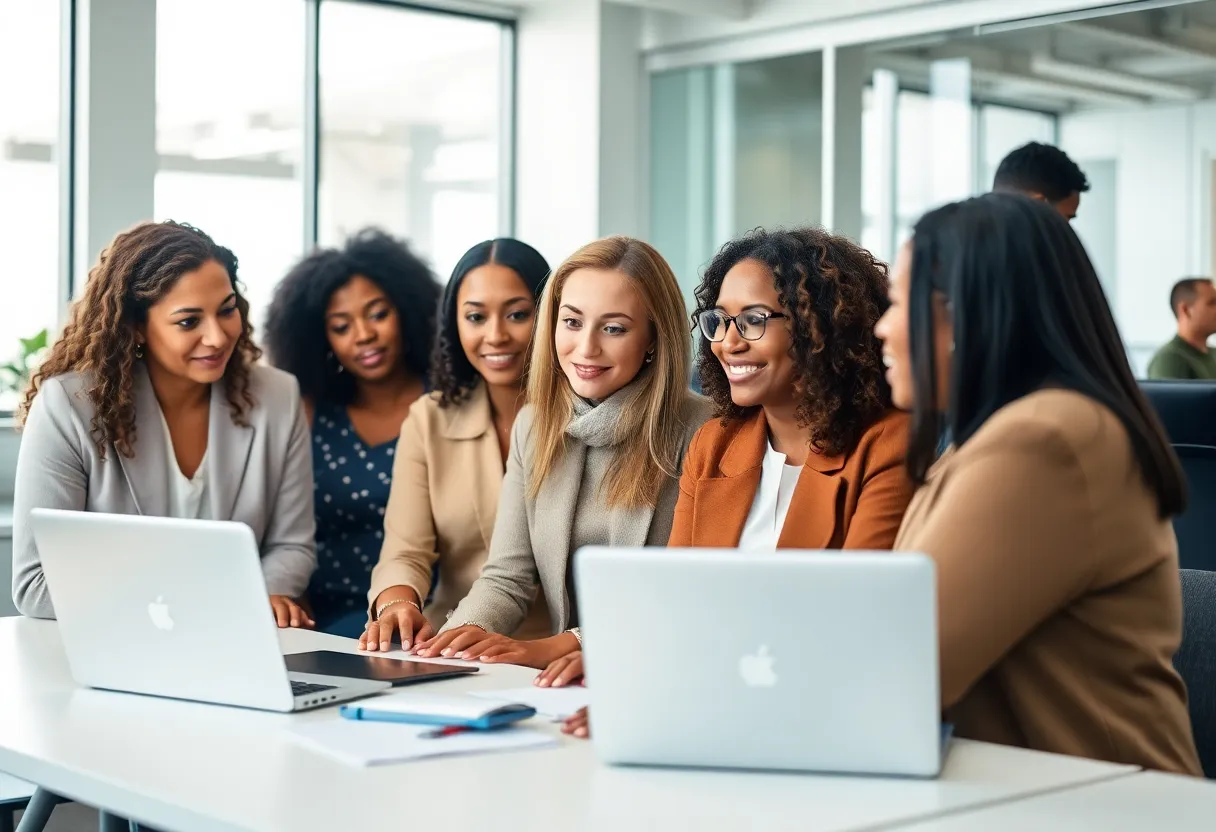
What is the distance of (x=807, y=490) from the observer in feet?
7.61

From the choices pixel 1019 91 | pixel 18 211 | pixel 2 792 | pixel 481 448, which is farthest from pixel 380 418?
pixel 1019 91

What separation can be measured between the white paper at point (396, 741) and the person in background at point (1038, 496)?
0.47m

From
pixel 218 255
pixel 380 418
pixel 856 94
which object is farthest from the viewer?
pixel 856 94

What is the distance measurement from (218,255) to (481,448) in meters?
0.69

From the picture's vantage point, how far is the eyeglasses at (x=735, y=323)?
7.98ft

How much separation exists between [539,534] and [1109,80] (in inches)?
128

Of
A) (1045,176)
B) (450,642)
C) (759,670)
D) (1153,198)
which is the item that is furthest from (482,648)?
(1153,198)

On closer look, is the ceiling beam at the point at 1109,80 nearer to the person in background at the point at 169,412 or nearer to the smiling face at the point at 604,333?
the smiling face at the point at 604,333

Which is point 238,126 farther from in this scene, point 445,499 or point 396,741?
point 396,741

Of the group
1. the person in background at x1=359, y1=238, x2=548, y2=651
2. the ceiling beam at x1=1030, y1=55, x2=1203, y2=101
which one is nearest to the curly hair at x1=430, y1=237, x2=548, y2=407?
the person in background at x1=359, y1=238, x2=548, y2=651

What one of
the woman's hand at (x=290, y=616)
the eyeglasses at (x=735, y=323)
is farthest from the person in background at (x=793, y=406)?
the woman's hand at (x=290, y=616)

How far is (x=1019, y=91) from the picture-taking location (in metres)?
5.28

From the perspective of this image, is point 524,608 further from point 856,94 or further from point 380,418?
point 856,94

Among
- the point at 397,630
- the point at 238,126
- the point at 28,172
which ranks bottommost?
the point at 397,630
